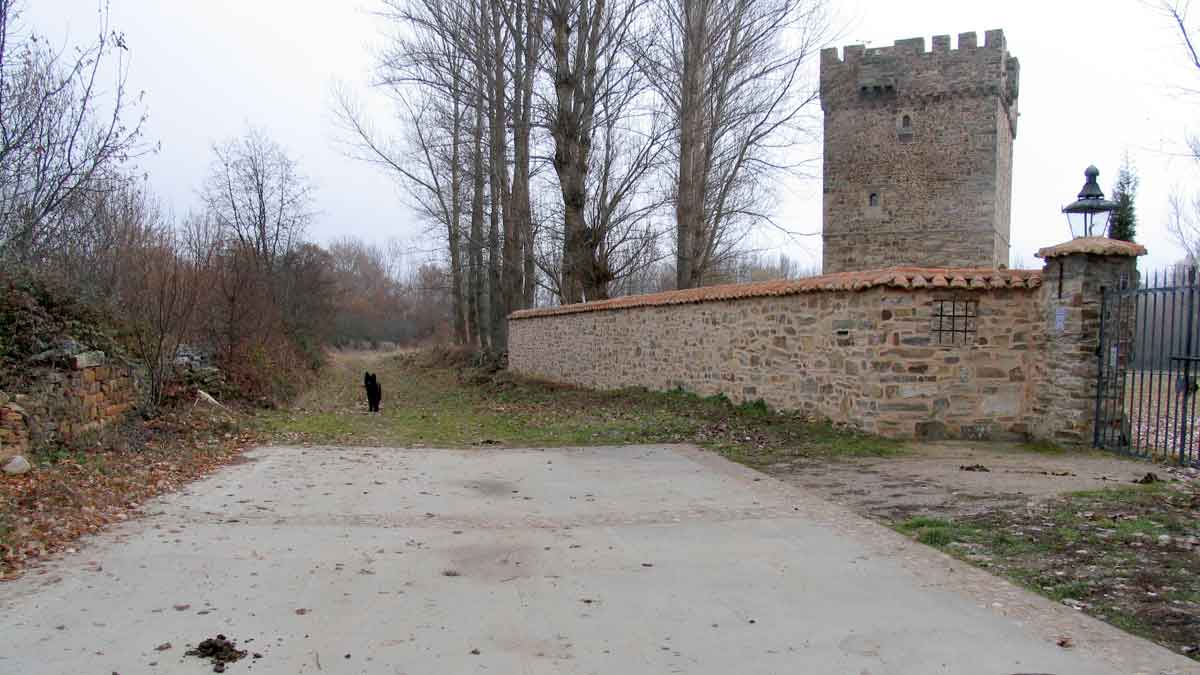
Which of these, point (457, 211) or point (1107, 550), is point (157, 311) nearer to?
point (1107, 550)

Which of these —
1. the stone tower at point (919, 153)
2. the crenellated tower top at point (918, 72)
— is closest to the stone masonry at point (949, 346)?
the stone tower at point (919, 153)

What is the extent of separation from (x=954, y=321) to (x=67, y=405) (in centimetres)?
1022

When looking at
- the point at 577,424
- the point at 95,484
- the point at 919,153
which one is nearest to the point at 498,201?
the point at 577,424

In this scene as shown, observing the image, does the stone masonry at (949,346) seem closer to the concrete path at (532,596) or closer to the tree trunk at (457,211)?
the concrete path at (532,596)

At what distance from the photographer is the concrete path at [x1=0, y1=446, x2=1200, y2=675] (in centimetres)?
354

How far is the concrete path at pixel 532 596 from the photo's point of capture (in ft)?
11.6

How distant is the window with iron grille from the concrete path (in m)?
4.06

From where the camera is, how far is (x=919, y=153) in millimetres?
29312

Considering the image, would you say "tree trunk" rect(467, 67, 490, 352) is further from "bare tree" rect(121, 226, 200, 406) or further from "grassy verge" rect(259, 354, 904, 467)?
"bare tree" rect(121, 226, 200, 406)

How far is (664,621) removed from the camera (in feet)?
13.2

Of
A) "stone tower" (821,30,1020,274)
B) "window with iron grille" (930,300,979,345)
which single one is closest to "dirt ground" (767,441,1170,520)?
"window with iron grille" (930,300,979,345)

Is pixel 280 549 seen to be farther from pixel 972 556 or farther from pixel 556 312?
pixel 556 312

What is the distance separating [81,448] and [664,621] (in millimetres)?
7056

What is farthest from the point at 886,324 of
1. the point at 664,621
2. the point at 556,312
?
the point at 556,312
